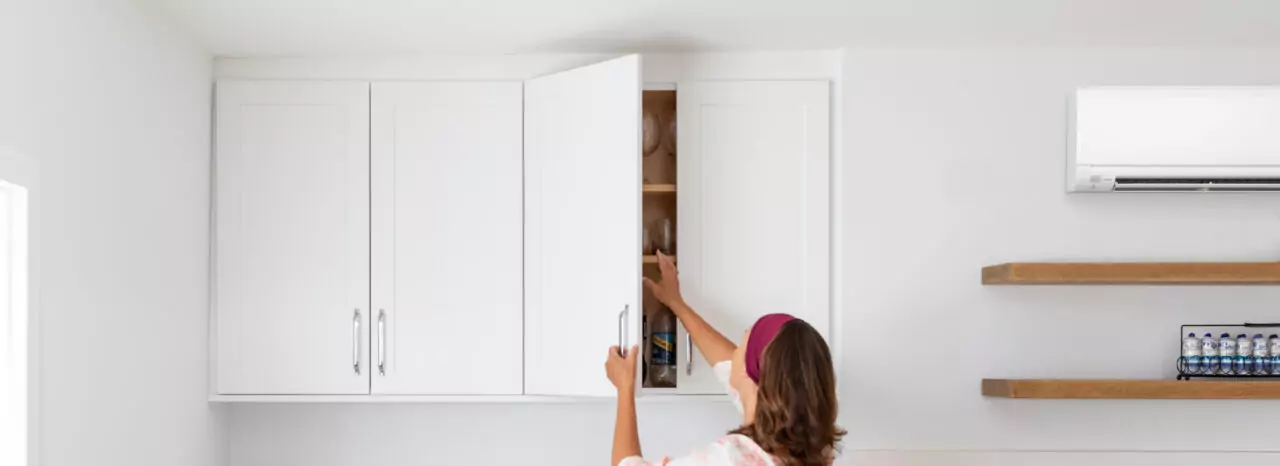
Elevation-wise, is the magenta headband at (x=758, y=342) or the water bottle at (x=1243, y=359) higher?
the magenta headband at (x=758, y=342)

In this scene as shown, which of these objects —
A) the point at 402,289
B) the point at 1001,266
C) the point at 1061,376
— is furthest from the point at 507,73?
the point at 1061,376

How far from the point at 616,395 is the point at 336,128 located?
3.42 feet

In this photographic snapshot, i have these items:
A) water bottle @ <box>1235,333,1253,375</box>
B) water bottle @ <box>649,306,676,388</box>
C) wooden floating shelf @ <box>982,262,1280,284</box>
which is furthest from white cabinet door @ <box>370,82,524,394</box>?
water bottle @ <box>1235,333,1253,375</box>

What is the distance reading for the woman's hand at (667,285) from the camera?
3.13m

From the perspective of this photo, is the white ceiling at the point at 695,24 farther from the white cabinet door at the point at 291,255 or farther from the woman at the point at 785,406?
the woman at the point at 785,406

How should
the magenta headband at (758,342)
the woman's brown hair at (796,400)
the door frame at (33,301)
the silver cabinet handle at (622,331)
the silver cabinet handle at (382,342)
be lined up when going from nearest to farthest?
the door frame at (33,301) → the woman's brown hair at (796,400) → the magenta headband at (758,342) → the silver cabinet handle at (622,331) → the silver cabinet handle at (382,342)

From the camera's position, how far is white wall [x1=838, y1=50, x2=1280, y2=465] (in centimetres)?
316

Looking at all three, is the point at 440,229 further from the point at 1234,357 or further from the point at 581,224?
the point at 1234,357

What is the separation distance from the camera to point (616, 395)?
2.97 metres

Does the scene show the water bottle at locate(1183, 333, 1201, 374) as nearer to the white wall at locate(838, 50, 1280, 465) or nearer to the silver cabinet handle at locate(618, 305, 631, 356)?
the white wall at locate(838, 50, 1280, 465)

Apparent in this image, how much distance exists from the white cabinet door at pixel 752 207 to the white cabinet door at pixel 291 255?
87 cm

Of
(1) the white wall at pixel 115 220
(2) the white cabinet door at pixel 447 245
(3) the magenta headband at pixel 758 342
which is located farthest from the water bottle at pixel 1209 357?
(1) the white wall at pixel 115 220

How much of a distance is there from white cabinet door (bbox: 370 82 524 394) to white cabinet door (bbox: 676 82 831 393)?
457 millimetres

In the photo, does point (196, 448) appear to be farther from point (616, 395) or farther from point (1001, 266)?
point (1001, 266)
